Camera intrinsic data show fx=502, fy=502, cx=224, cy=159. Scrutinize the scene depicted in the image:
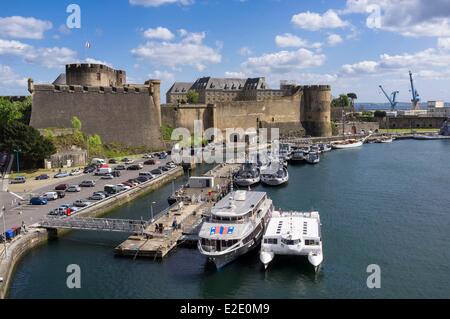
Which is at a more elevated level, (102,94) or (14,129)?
(102,94)

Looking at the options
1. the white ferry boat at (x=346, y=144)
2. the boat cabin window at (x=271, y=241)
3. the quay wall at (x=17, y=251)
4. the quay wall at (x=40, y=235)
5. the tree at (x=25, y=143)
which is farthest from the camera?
the white ferry boat at (x=346, y=144)

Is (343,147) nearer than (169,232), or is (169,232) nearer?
(169,232)

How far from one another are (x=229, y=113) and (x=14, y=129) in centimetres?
3026

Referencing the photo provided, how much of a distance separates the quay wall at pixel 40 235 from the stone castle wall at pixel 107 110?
13.2m

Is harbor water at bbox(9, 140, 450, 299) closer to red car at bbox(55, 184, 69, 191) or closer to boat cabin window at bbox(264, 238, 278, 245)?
boat cabin window at bbox(264, 238, 278, 245)

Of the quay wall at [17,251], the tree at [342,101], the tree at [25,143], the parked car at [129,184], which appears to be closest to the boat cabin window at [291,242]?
the quay wall at [17,251]

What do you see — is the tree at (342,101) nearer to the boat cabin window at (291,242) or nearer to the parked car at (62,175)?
the parked car at (62,175)

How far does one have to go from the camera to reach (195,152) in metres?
48.0

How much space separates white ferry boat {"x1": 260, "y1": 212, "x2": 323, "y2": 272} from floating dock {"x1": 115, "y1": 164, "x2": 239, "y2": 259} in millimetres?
3371

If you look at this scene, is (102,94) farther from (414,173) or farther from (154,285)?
(154,285)

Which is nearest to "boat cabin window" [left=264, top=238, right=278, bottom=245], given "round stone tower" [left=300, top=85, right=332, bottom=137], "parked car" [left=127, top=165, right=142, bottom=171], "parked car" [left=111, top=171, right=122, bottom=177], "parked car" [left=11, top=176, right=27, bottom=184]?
"parked car" [left=111, top=171, right=122, bottom=177]

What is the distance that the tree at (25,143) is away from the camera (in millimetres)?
34844

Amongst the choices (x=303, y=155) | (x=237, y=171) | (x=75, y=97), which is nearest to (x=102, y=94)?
(x=75, y=97)

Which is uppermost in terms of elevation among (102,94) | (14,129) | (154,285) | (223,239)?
(102,94)
